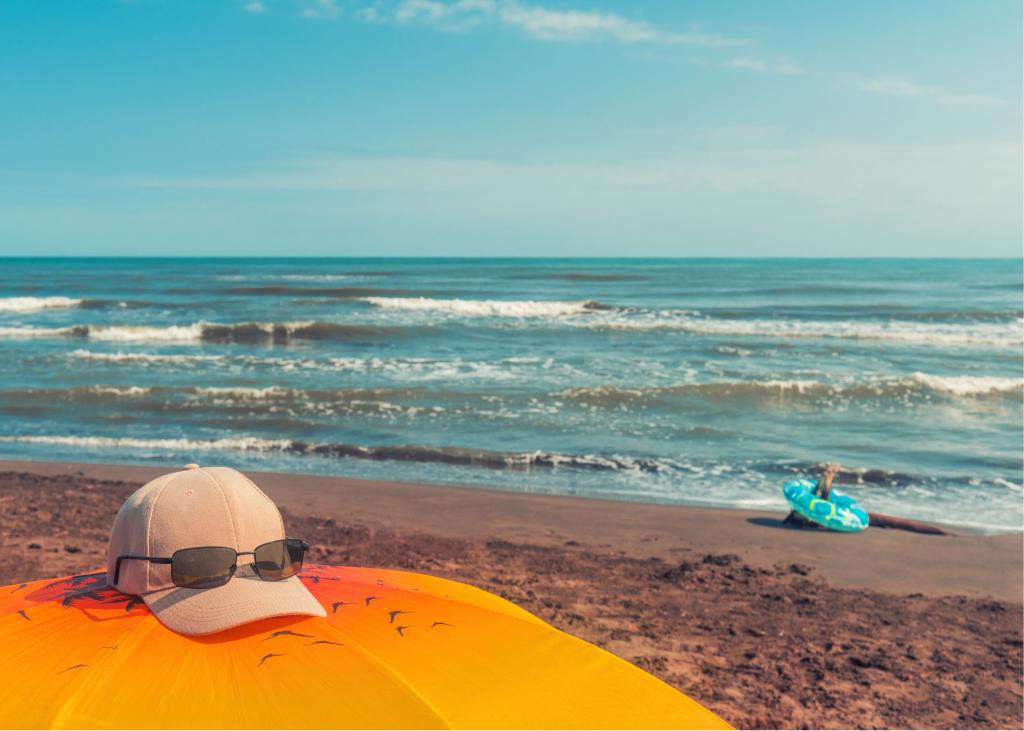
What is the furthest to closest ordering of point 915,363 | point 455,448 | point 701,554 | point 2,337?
point 2,337
point 915,363
point 455,448
point 701,554

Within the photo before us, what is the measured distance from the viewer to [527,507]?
7988 mm

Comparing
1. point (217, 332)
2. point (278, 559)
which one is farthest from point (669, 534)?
point (217, 332)

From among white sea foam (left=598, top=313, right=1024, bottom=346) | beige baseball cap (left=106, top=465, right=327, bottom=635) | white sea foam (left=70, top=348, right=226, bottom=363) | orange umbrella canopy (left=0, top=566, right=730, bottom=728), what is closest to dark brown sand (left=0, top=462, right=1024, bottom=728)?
orange umbrella canopy (left=0, top=566, right=730, bottom=728)

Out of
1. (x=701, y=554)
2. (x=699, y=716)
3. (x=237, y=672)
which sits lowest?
(x=701, y=554)

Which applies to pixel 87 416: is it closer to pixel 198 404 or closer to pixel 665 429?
pixel 198 404

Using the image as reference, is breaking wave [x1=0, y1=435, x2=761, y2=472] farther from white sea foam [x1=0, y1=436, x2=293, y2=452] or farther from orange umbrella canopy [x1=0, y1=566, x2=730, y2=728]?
orange umbrella canopy [x1=0, y1=566, x2=730, y2=728]

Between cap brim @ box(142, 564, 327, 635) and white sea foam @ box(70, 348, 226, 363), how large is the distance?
17.7 meters

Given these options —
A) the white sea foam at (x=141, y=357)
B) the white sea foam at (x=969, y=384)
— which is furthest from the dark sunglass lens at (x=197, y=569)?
the white sea foam at (x=141, y=357)

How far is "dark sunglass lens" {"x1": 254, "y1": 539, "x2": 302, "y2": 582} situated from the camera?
80.4 inches

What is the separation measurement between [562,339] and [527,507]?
15.4 m

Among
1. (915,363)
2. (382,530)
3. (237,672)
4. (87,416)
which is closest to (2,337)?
(87,416)

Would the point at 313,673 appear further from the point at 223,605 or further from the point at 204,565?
the point at 204,565

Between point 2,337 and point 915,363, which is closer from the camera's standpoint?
point 915,363

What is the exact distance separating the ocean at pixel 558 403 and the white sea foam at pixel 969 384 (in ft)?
0.23
